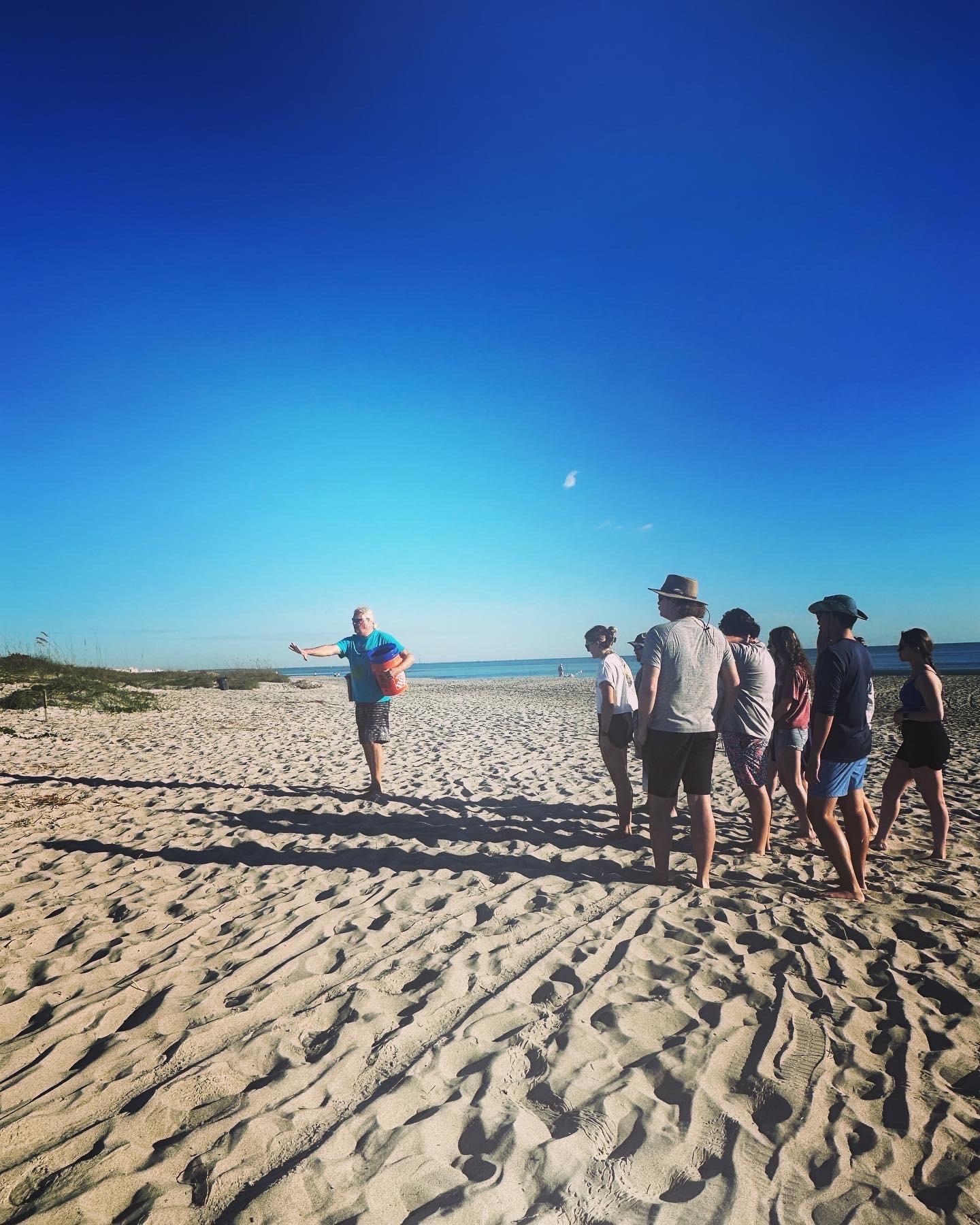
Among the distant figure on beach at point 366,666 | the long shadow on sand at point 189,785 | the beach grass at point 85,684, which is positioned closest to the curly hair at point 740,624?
the distant figure on beach at point 366,666

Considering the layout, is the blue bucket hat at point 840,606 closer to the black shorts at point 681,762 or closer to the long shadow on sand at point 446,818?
the black shorts at point 681,762

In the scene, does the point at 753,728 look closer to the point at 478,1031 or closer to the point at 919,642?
the point at 919,642

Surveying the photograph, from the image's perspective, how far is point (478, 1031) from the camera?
273 cm

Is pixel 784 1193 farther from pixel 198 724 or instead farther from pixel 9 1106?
pixel 198 724

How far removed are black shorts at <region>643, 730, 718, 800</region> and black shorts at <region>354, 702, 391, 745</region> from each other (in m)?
3.33

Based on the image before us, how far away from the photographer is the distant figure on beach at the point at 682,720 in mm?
4113

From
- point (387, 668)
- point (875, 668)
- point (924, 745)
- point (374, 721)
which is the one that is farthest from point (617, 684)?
point (875, 668)

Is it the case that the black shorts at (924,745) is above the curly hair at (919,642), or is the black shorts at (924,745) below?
below

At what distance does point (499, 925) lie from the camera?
3803mm

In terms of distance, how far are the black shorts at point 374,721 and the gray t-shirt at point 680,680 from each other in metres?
3.40

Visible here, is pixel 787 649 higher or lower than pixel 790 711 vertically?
higher

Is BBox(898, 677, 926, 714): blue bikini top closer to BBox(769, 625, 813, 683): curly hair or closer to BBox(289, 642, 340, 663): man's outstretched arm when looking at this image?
BBox(769, 625, 813, 683): curly hair

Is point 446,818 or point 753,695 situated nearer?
point 753,695

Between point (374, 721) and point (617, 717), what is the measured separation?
2751 millimetres
